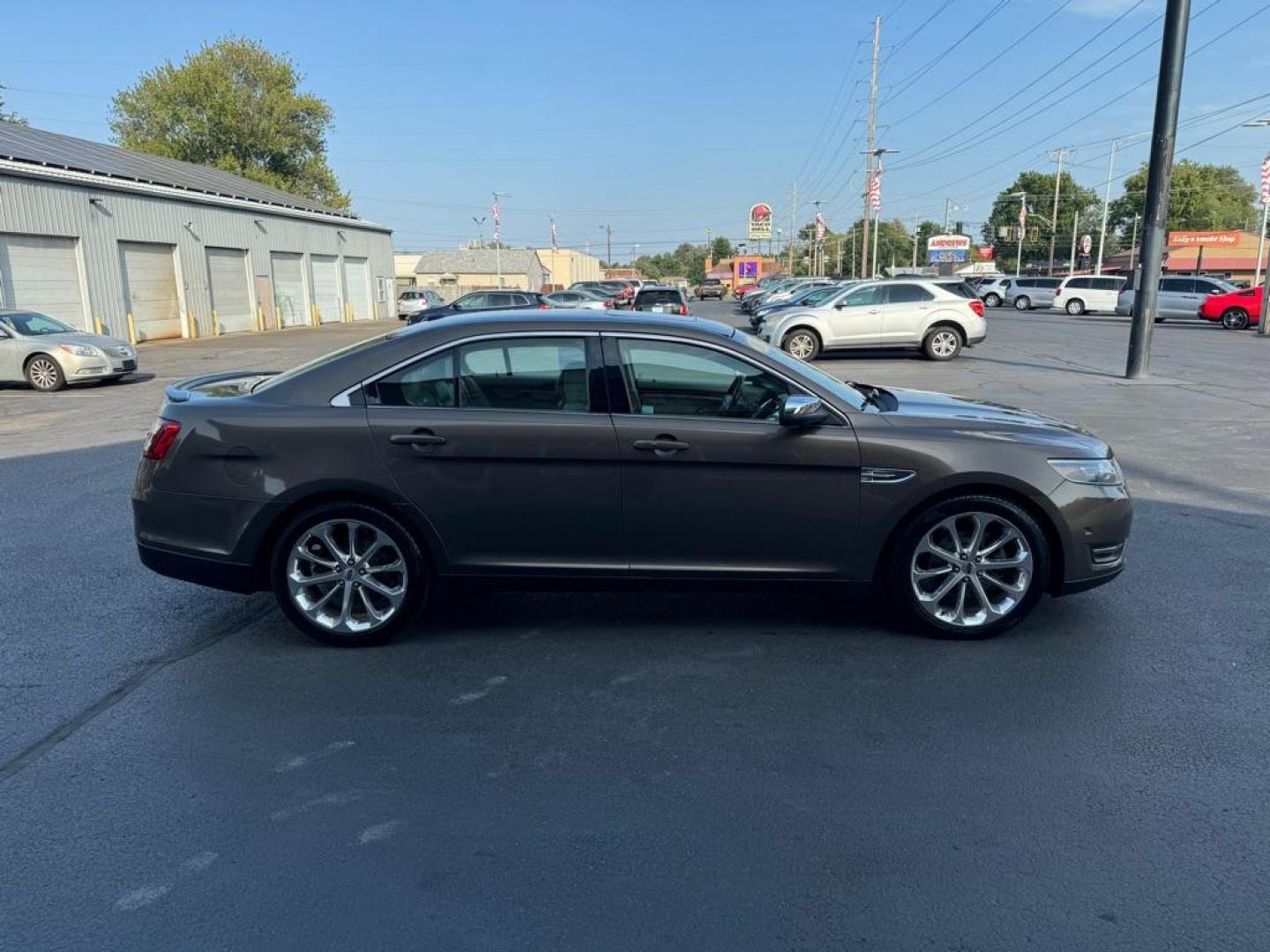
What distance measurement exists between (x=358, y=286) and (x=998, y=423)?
46.4 metres

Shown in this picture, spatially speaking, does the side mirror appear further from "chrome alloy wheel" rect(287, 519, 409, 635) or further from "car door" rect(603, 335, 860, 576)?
"chrome alloy wheel" rect(287, 519, 409, 635)

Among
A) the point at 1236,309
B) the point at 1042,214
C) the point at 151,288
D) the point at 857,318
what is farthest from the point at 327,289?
the point at 1042,214

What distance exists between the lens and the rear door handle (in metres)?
4.35

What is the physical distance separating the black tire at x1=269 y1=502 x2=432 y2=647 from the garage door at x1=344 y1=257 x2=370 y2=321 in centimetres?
4383

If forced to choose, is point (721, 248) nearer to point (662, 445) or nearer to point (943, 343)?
point (943, 343)

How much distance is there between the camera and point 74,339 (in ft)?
53.5

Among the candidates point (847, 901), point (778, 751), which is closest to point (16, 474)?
point (778, 751)

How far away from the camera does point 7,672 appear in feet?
14.0

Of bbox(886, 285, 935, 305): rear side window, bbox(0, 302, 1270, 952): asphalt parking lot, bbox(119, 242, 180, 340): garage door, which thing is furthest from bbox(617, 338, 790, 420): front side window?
bbox(119, 242, 180, 340): garage door

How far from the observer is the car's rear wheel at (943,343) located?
19.6 metres

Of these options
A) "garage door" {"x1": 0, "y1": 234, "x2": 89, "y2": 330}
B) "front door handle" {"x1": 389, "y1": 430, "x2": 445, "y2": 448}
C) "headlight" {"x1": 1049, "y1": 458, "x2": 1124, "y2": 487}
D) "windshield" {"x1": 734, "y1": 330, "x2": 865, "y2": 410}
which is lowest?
"headlight" {"x1": 1049, "y1": 458, "x2": 1124, "y2": 487}

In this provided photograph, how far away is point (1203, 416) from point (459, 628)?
1063 centimetres

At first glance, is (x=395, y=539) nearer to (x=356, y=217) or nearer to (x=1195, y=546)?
(x=1195, y=546)

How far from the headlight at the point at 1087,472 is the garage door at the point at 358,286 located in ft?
148
